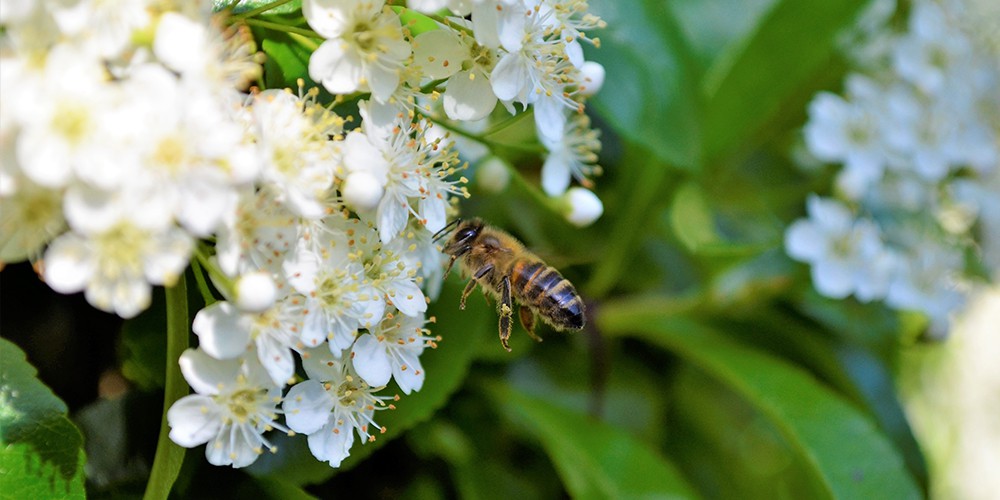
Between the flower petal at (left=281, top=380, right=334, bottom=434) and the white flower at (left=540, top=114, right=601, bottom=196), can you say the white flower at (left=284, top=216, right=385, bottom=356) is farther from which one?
the white flower at (left=540, top=114, right=601, bottom=196)

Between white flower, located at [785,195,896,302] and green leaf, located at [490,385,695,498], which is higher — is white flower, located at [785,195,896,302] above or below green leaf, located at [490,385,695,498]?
above

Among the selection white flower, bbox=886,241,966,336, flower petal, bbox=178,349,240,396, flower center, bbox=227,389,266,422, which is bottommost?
white flower, bbox=886,241,966,336

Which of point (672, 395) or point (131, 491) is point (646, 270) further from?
point (131, 491)

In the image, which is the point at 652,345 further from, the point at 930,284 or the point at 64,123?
the point at 64,123

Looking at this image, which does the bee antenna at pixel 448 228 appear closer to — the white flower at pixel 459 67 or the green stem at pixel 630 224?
the white flower at pixel 459 67

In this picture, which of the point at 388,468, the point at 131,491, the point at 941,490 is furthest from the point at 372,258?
the point at 941,490

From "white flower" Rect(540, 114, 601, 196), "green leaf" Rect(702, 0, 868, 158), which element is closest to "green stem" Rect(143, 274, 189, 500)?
"white flower" Rect(540, 114, 601, 196)
